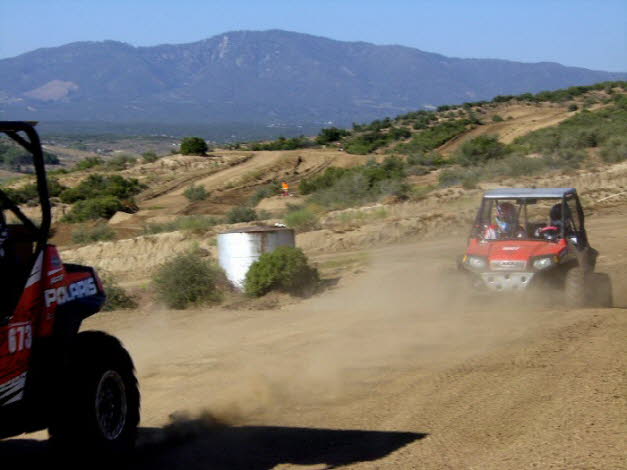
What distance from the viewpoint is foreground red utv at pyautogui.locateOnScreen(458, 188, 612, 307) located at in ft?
38.8

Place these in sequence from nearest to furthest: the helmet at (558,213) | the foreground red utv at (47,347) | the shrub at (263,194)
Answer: the foreground red utv at (47,347), the helmet at (558,213), the shrub at (263,194)

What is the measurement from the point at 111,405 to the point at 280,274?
906 cm

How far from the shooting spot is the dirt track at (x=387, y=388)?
598 centimetres

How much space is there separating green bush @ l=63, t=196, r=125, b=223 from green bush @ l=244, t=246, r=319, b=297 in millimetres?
20951

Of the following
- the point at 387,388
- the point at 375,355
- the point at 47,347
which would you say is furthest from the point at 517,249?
the point at 47,347

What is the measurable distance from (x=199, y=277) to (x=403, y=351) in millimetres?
6229

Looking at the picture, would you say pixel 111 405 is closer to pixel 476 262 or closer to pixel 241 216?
pixel 476 262

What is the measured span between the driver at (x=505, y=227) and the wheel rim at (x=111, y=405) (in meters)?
7.81

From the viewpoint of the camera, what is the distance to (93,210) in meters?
35.1

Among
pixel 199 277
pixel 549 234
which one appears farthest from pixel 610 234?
pixel 199 277

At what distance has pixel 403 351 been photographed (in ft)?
30.8

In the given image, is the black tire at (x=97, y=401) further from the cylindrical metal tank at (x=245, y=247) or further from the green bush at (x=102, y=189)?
the green bush at (x=102, y=189)

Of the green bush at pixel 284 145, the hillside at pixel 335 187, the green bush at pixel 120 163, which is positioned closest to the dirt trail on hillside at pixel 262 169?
the hillside at pixel 335 187

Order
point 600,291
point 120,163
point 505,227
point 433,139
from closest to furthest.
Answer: point 600,291 < point 505,227 < point 433,139 < point 120,163
